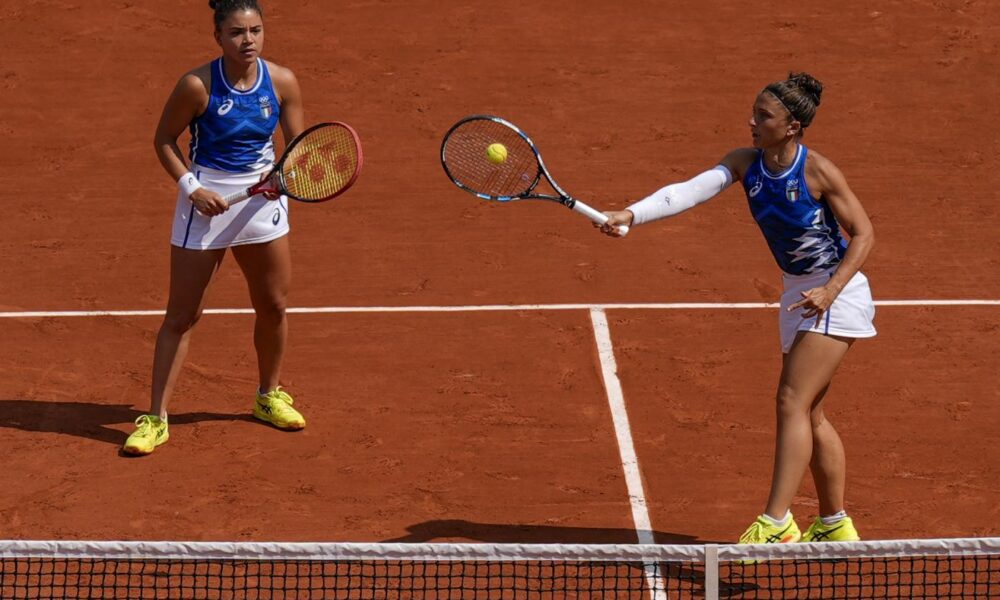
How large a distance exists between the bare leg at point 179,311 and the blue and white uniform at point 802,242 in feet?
9.59

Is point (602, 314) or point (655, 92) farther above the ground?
point (655, 92)

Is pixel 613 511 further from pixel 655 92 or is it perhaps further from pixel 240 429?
pixel 655 92

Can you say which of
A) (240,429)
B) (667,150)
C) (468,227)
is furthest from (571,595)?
(667,150)

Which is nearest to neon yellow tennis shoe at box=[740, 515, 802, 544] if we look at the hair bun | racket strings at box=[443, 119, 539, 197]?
the hair bun

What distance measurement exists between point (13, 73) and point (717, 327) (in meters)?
7.36

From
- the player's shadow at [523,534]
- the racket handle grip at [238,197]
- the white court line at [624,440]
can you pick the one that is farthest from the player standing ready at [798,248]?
the racket handle grip at [238,197]

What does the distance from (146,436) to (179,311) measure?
27.8 inches

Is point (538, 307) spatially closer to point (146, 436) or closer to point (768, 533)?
point (146, 436)

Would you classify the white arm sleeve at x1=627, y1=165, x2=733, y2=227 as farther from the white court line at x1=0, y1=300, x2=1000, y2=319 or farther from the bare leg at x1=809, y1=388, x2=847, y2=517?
the white court line at x1=0, y1=300, x2=1000, y2=319

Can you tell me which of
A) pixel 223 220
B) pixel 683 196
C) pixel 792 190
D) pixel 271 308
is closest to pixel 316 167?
pixel 223 220

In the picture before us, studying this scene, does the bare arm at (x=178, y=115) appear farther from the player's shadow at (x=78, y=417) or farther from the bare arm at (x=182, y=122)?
the player's shadow at (x=78, y=417)

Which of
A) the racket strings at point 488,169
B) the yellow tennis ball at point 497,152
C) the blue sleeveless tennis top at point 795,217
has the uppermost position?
the blue sleeveless tennis top at point 795,217

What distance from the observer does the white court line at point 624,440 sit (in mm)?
7431

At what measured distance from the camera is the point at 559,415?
350 inches
